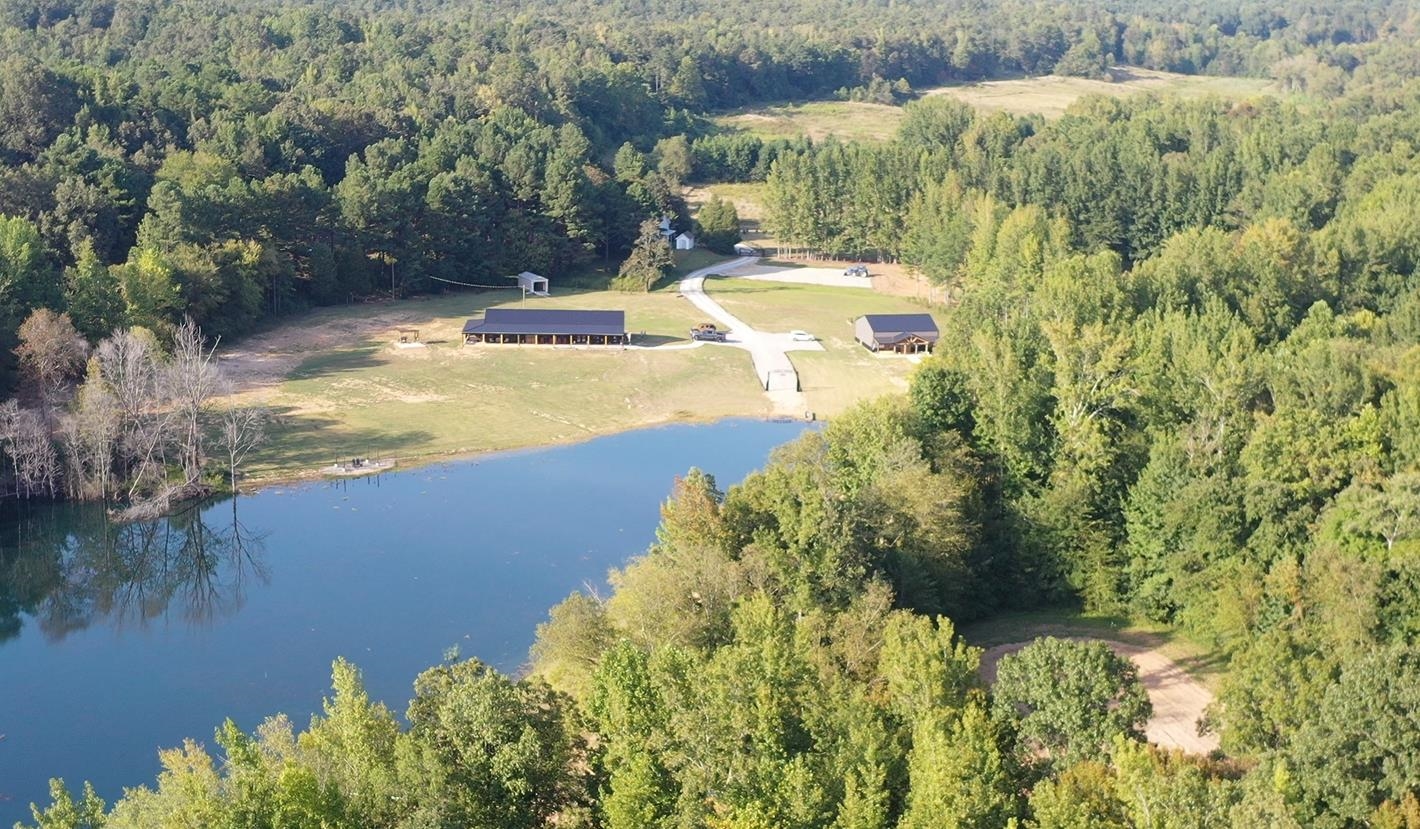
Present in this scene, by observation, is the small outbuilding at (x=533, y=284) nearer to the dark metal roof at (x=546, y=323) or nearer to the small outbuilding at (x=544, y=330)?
the dark metal roof at (x=546, y=323)

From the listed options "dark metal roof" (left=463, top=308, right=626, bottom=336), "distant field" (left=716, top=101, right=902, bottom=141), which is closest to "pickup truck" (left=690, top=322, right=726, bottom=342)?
"dark metal roof" (left=463, top=308, right=626, bottom=336)

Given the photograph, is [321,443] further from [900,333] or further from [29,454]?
[900,333]

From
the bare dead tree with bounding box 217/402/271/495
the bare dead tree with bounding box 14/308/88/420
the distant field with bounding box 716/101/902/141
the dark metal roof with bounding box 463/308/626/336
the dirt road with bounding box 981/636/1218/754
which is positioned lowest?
the dirt road with bounding box 981/636/1218/754

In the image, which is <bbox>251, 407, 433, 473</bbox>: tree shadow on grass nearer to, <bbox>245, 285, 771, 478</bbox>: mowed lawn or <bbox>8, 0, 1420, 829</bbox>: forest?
<bbox>245, 285, 771, 478</bbox>: mowed lawn

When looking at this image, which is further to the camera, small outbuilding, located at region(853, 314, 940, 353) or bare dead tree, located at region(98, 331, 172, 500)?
small outbuilding, located at region(853, 314, 940, 353)

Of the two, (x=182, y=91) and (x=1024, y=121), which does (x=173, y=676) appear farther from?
(x=1024, y=121)

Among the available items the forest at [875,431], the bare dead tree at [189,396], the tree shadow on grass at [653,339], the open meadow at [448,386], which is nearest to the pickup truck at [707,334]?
the tree shadow on grass at [653,339]
